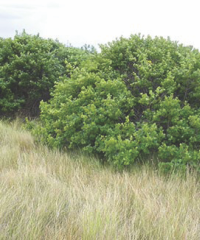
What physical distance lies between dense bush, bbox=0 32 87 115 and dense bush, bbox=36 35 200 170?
83.2 inches

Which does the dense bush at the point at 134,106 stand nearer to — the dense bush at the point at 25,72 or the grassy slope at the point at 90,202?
the grassy slope at the point at 90,202

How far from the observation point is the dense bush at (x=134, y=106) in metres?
4.22

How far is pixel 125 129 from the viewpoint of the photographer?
442 centimetres

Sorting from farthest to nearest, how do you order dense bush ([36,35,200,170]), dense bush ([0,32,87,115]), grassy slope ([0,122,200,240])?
dense bush ([0,32,87,115]) < dense bush ([36,35,200,170]) < grassy slope ([0,122,200,240])

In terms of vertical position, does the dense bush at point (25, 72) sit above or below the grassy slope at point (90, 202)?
above

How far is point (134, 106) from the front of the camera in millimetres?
4906

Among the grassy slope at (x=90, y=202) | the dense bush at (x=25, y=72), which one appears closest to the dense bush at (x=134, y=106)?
the grassy slope at (x=90, y=202)

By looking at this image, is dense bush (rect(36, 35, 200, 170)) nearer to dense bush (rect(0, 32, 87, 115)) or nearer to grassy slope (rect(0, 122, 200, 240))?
grassy slope (rect(0, 122, 200, 240))

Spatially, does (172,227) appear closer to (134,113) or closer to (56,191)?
(56,191)

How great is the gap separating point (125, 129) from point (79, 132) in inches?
29.2

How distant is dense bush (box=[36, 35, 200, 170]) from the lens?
13.9 feet

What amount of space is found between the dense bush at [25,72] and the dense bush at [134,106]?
211 centimetres

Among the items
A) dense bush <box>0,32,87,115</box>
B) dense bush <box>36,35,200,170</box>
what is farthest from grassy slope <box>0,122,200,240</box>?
dense bush <box>0,32,87,115</box>

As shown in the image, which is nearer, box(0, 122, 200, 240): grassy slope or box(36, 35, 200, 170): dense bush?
box(0, 122, 200, 240): grassy slope
